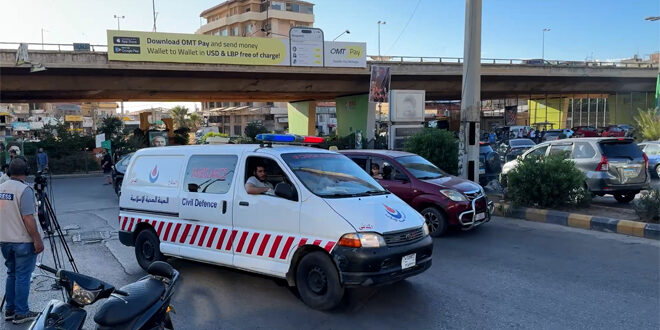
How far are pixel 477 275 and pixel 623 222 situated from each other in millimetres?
4160

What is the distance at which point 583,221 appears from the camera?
29.7 ft

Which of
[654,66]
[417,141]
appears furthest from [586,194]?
[654,66]

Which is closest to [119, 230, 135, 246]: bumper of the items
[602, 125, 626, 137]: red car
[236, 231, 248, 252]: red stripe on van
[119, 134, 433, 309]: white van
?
[119, 134, 433, 309]: white van

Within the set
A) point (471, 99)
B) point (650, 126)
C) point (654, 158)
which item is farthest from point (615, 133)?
point (471, 99)

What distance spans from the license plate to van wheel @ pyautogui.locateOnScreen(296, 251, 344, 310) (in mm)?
681

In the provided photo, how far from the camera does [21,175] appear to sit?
15.4 feet

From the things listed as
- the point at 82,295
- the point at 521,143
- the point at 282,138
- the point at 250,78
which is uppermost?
the point at 250,78

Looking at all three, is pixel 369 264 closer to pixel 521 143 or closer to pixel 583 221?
pixel 583 221

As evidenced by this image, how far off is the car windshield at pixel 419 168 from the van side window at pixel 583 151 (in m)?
4.00

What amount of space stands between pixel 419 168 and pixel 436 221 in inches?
46.2

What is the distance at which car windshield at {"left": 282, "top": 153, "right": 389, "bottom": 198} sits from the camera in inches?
211

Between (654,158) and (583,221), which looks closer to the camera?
(583,221)

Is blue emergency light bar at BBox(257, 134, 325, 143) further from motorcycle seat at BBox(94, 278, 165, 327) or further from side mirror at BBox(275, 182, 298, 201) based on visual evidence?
motorcycle seat at BBox(94, 278, 165, 327)

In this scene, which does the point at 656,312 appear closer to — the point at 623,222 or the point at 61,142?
the point at 623,222
